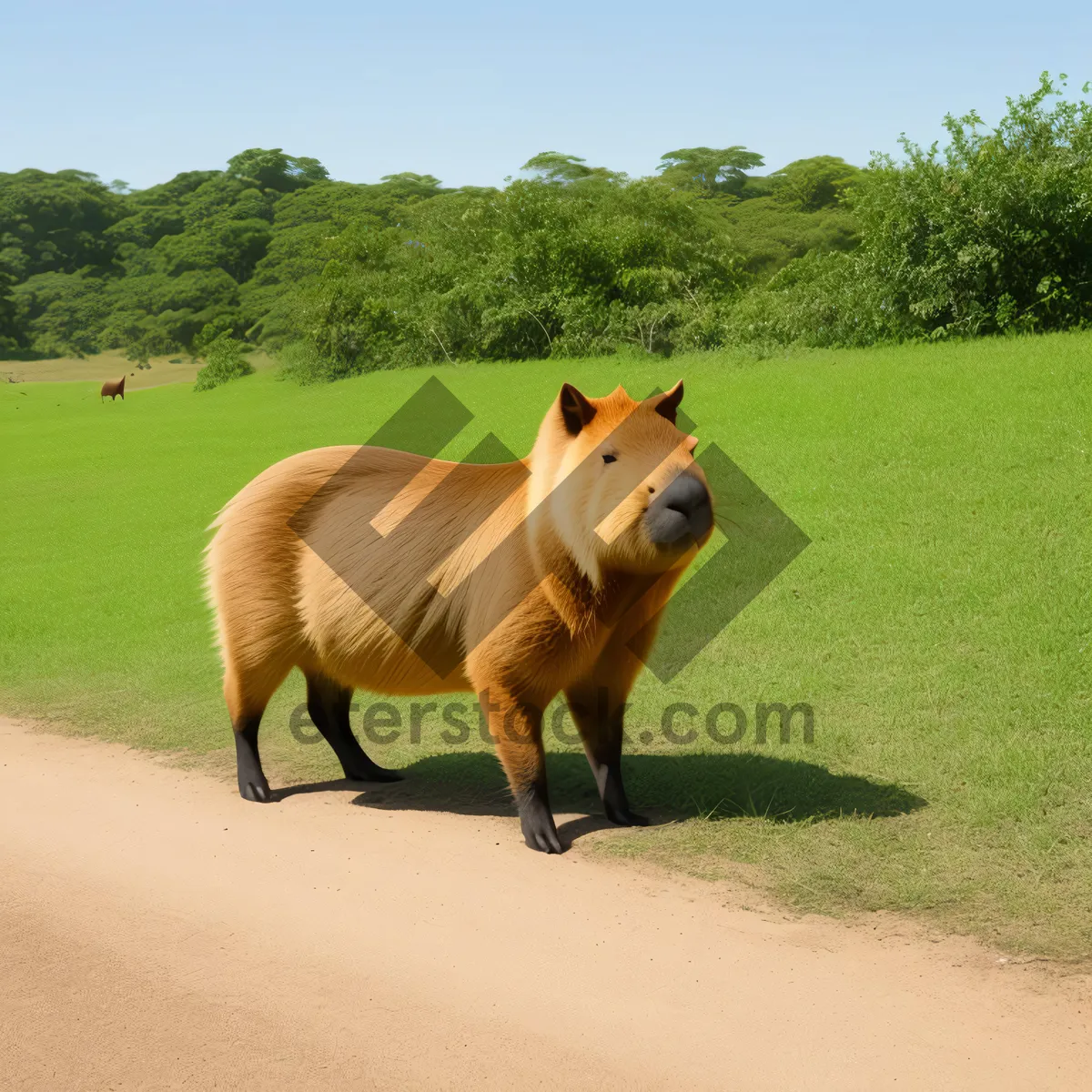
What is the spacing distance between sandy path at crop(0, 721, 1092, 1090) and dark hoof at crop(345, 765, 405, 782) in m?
0.86

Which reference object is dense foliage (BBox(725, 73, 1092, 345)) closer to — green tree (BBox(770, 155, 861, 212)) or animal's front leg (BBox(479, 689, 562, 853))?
animal's front leg (BBox(479, 689, 562, 853))

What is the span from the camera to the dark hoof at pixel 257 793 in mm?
5469

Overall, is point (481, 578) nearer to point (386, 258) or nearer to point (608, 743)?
point (608, 743)

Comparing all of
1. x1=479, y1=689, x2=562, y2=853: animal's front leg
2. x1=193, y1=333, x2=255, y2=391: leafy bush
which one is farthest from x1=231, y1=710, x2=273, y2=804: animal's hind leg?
x1=193, y1=333, x2=255, y2=391: leafy bush

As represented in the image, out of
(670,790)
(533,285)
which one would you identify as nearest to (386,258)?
(533,285)

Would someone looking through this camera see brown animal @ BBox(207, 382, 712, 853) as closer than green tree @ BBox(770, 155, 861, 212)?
Yes

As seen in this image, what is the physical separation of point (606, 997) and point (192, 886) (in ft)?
5.97

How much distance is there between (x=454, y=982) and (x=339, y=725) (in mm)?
2392

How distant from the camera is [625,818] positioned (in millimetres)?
4965

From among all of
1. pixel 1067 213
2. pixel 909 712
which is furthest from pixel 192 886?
pixel 1067 213

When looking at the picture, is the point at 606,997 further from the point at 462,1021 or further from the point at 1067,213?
the point at 1067,213

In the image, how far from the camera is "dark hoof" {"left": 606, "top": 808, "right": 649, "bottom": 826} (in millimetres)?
4965

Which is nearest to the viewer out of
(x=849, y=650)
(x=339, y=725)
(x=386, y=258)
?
(x=339, y=725)

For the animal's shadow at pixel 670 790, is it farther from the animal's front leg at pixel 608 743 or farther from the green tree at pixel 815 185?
the green tree at pixel 815 185
